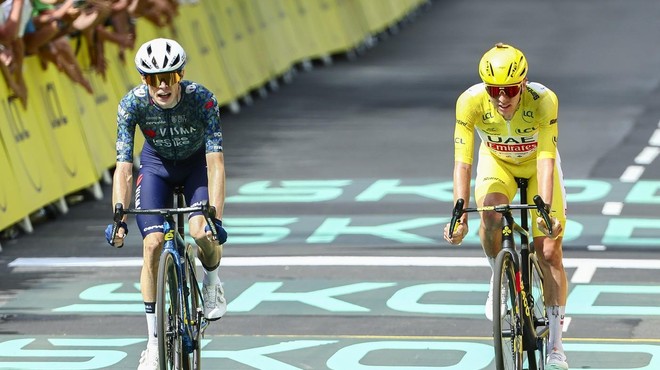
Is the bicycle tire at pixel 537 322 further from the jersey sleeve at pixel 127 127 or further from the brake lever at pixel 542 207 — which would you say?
the jersey sleeve at pixel 127 127

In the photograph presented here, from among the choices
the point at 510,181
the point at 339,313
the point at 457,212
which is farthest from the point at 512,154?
the point at 339,313

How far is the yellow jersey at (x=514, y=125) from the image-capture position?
9.52 meters

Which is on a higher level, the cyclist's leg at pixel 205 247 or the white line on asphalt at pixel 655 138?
the cyclist's leg at pixel 205 247

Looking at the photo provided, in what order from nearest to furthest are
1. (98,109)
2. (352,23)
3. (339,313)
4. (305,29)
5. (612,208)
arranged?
(339,313) < (612,208) < (98,109) < (305,29) < (352,23)

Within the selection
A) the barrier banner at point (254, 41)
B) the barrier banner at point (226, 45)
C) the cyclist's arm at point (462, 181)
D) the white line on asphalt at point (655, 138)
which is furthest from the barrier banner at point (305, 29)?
the cyclist's arm at point (462, 181)

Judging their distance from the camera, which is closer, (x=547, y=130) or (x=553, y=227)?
(x=553, y=227)

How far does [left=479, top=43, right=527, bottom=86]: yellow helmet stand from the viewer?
30.1 feet

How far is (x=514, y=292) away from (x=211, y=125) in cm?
213

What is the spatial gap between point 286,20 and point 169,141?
19.0 metres

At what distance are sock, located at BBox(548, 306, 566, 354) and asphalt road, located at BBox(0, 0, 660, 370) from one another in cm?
91

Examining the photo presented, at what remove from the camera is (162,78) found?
31.3ft

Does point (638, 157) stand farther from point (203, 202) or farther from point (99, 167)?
point (203, 202)

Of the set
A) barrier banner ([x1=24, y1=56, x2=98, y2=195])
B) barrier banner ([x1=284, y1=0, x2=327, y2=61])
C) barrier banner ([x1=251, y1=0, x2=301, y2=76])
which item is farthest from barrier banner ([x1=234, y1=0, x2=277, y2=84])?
barrier banner ([x1=24, y1=56, x2=98, y2=195])

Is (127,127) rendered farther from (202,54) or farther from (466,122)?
(202,54)
